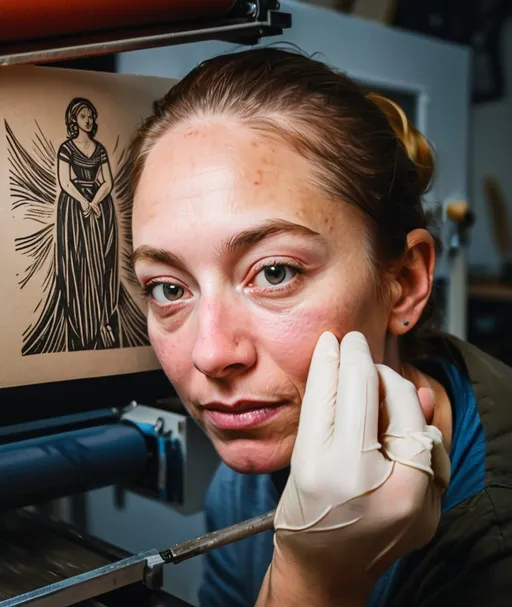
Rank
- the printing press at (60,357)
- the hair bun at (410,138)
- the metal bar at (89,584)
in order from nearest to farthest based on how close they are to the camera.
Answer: the metal bar at (89,584) → the printing press at (60,357) → the hair bun at (410,138)

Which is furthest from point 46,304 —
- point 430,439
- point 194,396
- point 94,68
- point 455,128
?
point 455,128

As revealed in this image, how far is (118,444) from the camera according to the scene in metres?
0.87

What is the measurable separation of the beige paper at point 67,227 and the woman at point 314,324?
5cm

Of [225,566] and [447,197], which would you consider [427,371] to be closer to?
[225,566]

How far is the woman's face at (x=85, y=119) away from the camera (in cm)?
76

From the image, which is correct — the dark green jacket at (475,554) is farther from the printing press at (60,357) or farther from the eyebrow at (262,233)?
the eyebrow at (262,233)

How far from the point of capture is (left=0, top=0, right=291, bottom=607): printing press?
641 mm

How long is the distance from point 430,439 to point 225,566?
2.10 feet

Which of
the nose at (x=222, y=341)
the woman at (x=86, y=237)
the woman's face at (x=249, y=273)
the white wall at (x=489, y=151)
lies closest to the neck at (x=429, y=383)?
the woman's face at (x=249, y=273)

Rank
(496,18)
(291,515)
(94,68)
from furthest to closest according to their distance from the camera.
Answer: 1. (496,18)
2. (94,68)
3. (291,515)

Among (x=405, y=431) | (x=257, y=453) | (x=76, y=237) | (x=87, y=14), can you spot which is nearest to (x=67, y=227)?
(x=76, y=237)

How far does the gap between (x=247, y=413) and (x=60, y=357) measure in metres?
0.23

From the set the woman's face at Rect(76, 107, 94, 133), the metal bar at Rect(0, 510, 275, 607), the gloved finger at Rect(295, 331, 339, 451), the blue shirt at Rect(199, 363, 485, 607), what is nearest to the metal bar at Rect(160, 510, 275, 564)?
the metal bar at Rect(0, 510, 275, 607)

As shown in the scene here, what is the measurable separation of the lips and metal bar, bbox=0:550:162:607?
0.15 metres
